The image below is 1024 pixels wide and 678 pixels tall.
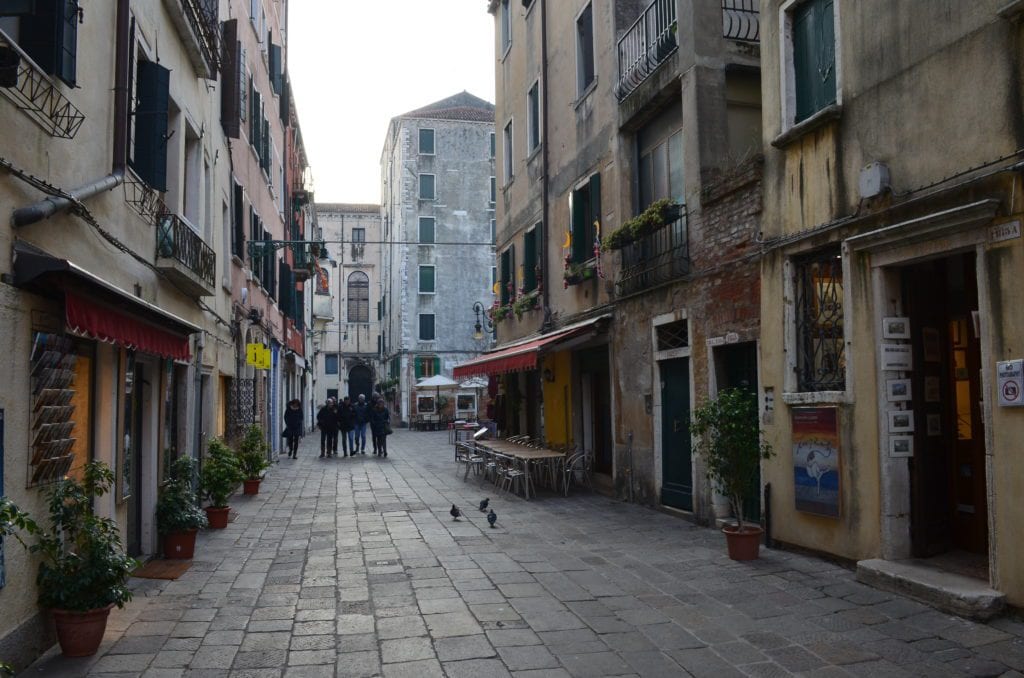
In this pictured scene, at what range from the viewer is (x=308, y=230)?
3622cm


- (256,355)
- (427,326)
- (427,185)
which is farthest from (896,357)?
(427,185)

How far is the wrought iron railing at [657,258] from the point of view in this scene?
10.5 metres

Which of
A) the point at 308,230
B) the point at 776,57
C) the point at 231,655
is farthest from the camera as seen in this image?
the point at 308,230

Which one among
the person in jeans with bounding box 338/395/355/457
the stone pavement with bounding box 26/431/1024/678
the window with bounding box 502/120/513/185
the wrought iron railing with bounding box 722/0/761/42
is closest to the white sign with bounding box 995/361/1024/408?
the stone pavement with bounding box 26/431/1024/678

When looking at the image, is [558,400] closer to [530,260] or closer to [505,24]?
[530,260]

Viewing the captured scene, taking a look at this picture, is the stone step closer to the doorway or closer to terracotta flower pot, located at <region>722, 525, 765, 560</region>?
the doorway

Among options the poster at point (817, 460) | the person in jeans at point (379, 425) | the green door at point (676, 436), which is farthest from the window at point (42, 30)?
the person in jeans at point (379, 425)

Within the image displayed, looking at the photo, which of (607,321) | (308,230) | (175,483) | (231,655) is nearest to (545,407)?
(607,321)

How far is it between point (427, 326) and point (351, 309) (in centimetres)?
1079

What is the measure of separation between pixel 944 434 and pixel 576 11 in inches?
398

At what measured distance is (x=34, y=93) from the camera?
198 inches

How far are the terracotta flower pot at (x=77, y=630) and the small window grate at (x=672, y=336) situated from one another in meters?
7.24

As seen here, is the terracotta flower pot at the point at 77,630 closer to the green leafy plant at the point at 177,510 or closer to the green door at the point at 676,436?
the green leafy plant at the point at 177,510

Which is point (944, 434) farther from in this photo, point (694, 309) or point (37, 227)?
point (37, 227)
